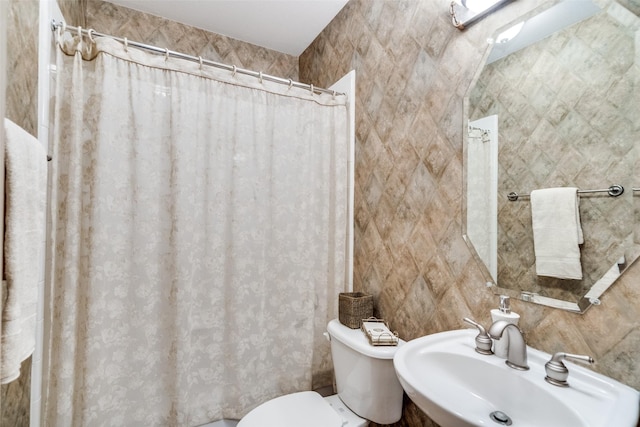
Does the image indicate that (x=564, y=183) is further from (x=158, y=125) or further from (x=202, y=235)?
(x=158, y=125)

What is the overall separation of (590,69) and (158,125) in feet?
5.49

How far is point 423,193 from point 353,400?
0.99 m

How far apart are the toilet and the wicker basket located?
7 cm

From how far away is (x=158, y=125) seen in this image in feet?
4.94

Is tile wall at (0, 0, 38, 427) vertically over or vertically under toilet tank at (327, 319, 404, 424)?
over

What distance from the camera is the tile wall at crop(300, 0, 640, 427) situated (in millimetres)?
875

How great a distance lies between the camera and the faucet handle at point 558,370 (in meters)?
0.82

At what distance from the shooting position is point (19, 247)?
0.71 metres

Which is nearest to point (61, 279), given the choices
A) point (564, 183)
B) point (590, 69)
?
point (564, 183)

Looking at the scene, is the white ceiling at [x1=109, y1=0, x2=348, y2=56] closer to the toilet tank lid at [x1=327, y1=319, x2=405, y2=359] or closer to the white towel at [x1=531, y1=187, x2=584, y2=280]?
the white towel at [x1=531, y1=187, x2=584, y2=280]

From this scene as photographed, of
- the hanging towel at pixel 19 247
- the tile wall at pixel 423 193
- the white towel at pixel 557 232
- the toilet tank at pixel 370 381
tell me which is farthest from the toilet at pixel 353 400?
the hanging towel at pixel 19 247

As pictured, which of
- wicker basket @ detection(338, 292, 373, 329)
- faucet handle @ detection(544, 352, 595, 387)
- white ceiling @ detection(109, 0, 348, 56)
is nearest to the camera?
faucet handle @ detection(544, 352, 595, 387)

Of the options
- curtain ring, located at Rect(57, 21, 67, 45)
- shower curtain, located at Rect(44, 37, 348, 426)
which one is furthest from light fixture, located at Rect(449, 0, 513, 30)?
curtain ring, located at Rect(57, 21, 67, 45)

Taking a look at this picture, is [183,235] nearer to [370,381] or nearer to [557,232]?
[370,381]
